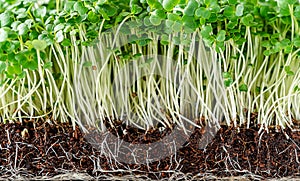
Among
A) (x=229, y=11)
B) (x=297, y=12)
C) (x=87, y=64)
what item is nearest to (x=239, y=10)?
(x=229, y=11)

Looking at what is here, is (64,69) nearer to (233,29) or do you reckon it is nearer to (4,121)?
(4,121)

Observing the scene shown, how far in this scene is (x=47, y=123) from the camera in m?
1.05

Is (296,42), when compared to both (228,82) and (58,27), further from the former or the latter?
(58,27)

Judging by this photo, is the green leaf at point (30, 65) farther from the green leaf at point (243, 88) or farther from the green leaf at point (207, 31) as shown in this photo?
the green leaf at point (243, 88)

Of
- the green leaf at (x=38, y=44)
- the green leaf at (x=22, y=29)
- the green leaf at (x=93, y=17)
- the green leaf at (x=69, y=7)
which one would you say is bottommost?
the green leaf at (x=38, y=44)

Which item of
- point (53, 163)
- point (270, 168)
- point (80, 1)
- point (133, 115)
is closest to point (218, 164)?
point (270, 168)

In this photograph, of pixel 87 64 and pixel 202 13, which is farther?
pixel 87 64

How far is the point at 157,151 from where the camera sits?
1012 mm

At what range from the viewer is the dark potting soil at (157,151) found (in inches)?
39.8

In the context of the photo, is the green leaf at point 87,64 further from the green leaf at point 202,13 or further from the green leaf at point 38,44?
the green leaf at point 202,13

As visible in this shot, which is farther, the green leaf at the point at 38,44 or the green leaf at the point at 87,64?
the green leaf at the point at 87,64

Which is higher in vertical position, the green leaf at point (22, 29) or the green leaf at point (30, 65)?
the green leaf at point (22, 29)

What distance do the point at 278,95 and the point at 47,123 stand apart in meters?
0.64

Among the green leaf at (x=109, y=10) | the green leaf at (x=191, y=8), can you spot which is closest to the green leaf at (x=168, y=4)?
the green leaf at (x=191, y=8)
